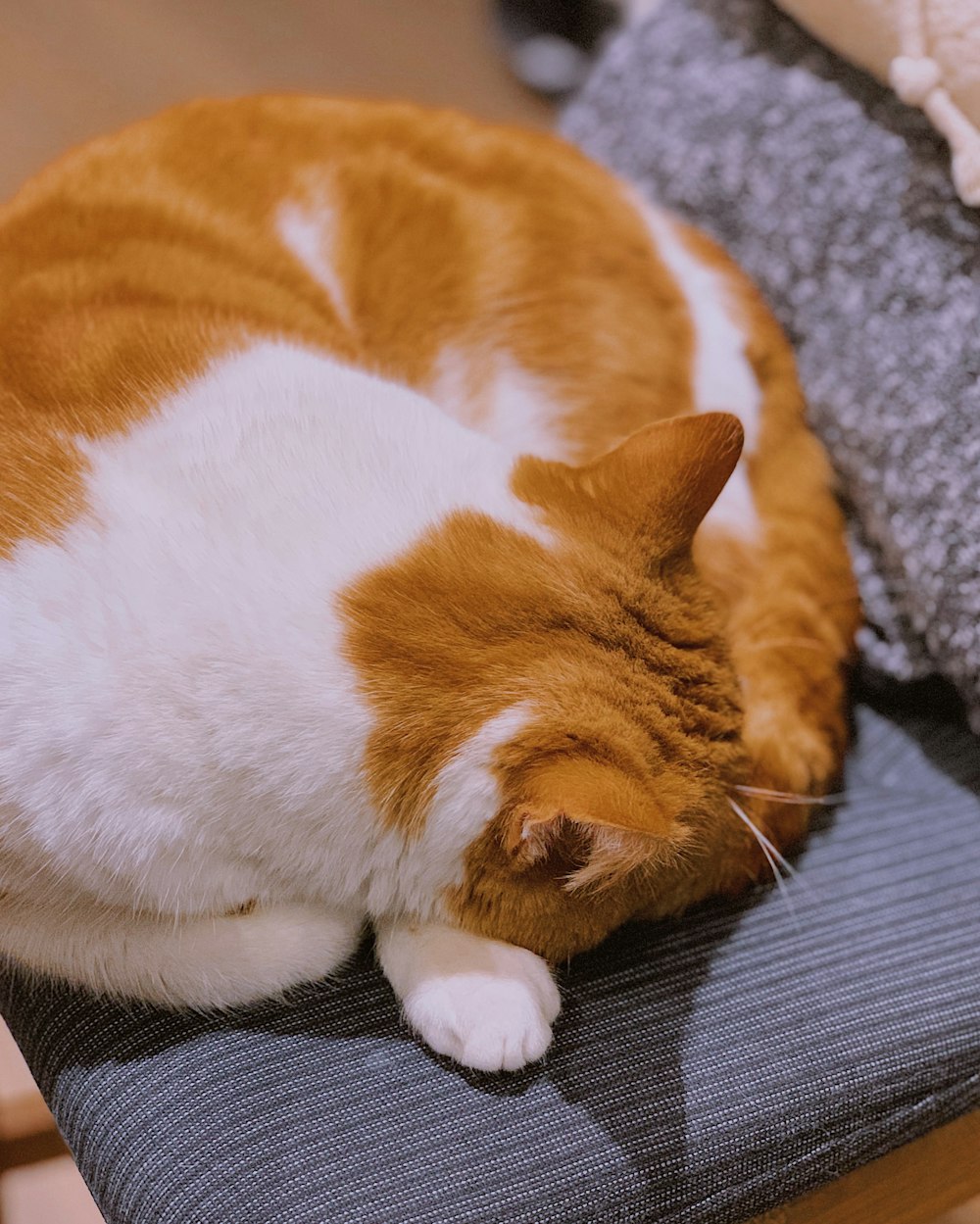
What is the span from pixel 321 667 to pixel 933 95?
83 centimetres

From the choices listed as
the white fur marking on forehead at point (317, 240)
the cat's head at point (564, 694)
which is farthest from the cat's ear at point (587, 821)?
the white fur marking on forehead at point (317, 240)

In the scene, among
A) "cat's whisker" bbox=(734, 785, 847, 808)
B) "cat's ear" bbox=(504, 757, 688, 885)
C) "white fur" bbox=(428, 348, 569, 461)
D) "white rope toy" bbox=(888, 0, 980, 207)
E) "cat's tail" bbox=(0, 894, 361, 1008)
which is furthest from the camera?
"white fur" bbox=(428, 348, 569, 461)

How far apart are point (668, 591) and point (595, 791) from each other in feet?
0.73

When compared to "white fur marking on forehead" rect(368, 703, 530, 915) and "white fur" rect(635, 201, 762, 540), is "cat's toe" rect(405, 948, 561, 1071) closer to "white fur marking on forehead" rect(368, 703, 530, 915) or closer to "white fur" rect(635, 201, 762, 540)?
"white fur marking on forehead" rect(368, 703, 530, 915)

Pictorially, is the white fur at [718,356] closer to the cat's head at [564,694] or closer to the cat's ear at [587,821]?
the cat's head at [564,694]

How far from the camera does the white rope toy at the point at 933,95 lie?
99cm

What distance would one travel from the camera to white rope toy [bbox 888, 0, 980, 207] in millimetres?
994

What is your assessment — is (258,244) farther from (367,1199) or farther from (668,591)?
(367,1199)

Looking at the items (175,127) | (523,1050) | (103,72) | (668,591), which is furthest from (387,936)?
(103,72)

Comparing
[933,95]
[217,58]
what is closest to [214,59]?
[217,58]

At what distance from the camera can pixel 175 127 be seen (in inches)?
42.4

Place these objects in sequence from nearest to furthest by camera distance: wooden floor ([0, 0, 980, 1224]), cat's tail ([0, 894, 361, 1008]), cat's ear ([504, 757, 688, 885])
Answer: cat's ear ([504, 757, 688, 885])
cat's tail ([0, 894, 361, 1008])
wooden floor ([0, 0, 980, 1224])

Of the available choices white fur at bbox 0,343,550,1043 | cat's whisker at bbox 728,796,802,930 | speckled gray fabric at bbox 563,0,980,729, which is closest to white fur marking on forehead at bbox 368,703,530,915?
white fur at bbox 0,343,550,1043

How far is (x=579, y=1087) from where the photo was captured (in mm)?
764
